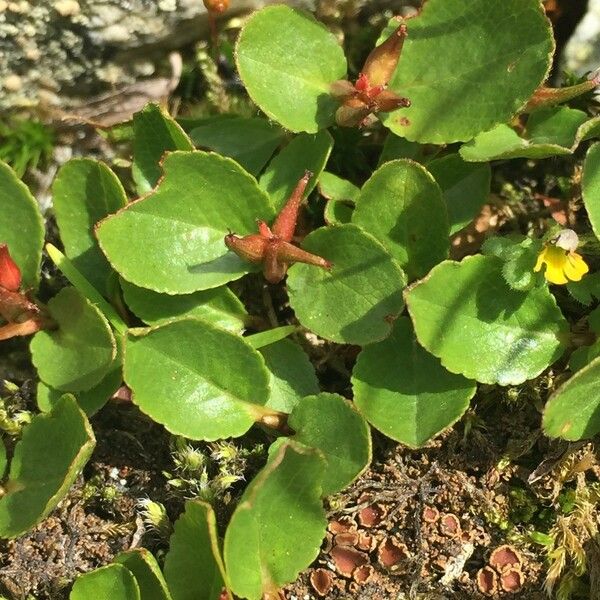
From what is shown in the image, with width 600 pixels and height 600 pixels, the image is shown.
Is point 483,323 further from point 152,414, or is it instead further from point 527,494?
point 152,414

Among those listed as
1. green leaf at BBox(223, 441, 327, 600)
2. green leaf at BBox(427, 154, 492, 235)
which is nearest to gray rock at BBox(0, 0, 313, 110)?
green leaf at BBox(427, 154, 492, 235)

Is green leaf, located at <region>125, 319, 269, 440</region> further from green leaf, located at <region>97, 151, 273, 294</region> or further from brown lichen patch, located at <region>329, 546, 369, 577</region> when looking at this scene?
brown lichen patch, located at <region>329, 546, 369, 577</region>

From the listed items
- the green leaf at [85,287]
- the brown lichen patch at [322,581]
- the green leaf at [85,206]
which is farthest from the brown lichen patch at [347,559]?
the green leaf at [85,206]

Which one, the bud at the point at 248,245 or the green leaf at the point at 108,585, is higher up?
the bud at the point at 248,245

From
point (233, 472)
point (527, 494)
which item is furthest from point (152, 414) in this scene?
point (527, 494)

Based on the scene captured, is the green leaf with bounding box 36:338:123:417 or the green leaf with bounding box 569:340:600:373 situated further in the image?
the green leaf with bounding box 36:338:123:417

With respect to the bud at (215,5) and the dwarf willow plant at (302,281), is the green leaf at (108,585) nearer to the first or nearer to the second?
the dwarf willow plant at (302,281)
